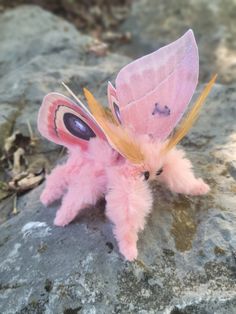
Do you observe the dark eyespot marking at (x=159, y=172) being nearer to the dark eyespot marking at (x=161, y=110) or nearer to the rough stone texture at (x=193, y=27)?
the dark eyespot marking at (x=161, y=110)

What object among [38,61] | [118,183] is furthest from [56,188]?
[38,61]

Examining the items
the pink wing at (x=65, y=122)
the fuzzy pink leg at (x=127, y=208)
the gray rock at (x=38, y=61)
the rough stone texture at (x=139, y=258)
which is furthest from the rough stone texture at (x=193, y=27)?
the fuzzy pink leg at (x=127, y=208)

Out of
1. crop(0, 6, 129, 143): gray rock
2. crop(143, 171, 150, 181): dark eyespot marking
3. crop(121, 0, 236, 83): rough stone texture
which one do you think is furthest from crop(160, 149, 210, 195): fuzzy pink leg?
crop(121, 0, 236, 83): rough stone texture

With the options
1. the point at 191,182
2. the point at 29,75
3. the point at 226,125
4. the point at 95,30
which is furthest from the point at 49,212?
the point at 95,30

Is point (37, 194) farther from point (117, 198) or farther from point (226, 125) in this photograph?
point (226, 125)

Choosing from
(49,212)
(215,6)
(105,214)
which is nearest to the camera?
(105,214)

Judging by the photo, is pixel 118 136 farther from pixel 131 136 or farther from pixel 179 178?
pixel 179 178

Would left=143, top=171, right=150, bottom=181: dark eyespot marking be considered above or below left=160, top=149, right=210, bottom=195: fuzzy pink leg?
above

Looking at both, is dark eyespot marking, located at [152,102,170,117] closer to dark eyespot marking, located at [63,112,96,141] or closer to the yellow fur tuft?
the yellow fur tuft

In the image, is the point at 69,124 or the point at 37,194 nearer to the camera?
the point at 69,124
